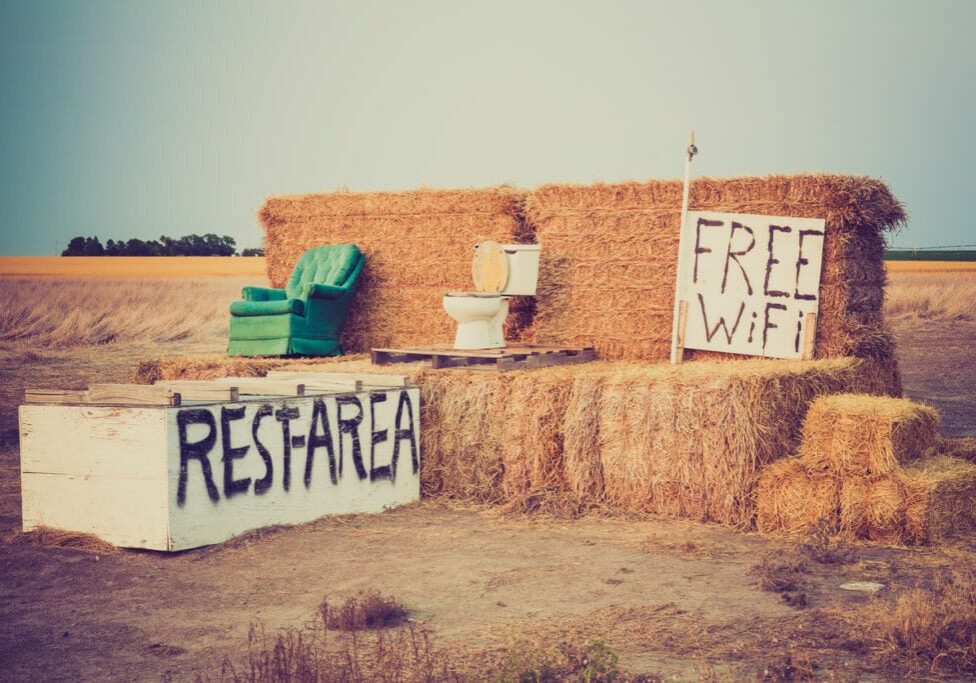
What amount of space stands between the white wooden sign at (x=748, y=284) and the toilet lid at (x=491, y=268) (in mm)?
1474

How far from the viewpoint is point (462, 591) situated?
5352 millimetres

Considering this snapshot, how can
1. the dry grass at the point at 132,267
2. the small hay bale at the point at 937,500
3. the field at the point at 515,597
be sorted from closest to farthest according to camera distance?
1. the field at the point at 515,597
2. the small hay bale at the point at 937,500
3. the dry grass at the point at 132,267

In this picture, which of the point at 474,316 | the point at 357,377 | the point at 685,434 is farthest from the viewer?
the point at 474,316

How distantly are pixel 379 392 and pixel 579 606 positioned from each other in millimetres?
2807

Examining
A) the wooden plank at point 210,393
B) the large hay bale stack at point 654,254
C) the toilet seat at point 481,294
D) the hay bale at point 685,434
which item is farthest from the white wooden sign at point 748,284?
the wooden plank at point 210,393

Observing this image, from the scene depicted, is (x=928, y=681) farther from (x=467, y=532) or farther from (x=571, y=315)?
(x=571, y=315)

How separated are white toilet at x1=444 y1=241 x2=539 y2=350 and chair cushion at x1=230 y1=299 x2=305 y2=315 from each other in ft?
5.15

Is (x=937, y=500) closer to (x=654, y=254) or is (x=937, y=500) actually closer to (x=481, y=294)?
(x=654, y=254)

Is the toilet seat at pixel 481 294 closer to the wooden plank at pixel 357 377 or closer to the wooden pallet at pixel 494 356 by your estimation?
the wooden pallet at pixel 494 356

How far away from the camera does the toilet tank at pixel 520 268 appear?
9219 millimetres

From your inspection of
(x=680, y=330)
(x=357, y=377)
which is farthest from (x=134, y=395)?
(x=680, y=330)

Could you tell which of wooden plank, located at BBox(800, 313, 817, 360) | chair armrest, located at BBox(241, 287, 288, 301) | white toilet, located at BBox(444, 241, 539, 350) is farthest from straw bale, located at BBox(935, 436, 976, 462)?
chair armrest, located at BBox(241, 287, 288, 301)

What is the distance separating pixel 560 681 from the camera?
12.9 ft

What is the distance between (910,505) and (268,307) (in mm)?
5775
